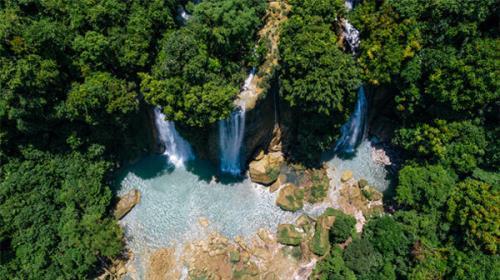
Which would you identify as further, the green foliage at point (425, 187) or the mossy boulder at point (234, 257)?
the mossy boulder at point (234, 257)

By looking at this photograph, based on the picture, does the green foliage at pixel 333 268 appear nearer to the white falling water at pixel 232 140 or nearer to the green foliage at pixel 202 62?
the white falling water at pixel 232 140

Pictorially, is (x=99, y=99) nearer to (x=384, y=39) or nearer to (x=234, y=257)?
(x=234, y=257)

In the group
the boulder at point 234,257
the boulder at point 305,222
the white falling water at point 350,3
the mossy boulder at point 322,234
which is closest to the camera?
the white falling water at point 350,3

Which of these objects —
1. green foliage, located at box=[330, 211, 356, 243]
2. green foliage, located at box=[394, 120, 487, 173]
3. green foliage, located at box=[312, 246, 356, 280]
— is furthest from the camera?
green foliage, located at box=[330, 211, 356, 243]

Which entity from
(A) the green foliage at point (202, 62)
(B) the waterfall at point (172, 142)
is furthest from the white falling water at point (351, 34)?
(B) the waterfall at point (172, 142)

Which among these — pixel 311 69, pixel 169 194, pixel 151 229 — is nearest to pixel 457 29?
pixel 311 69

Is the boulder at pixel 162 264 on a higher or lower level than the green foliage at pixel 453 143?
lower

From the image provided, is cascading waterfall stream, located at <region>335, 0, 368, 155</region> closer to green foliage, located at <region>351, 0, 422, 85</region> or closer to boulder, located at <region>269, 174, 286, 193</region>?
green foliage, located at <region>351, 0, 422, 85</region>

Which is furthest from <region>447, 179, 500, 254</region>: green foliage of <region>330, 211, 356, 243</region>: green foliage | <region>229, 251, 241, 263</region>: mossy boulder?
<region>229, 251, 241, 263</region>: mossy boulder
